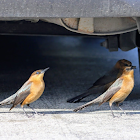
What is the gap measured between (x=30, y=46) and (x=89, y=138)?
7244mm

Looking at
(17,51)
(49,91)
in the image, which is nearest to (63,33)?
(49,91)

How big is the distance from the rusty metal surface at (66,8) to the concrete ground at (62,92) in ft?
4.37

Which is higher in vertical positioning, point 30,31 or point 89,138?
point 30,31

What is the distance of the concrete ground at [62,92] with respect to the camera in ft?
12.0

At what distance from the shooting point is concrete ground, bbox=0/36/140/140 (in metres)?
3.64

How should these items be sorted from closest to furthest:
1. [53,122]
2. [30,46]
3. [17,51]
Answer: [53,122], [17,51], [30,46]

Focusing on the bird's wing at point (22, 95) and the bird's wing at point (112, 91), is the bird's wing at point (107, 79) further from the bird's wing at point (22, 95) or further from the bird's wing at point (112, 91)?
the bird's wing at point (22, 95)

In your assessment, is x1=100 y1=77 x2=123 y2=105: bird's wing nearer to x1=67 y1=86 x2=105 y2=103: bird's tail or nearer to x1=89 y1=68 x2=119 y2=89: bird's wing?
x1=67 y1=86 x2=105 y2=103: bird's tail

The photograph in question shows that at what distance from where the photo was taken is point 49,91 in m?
5.73

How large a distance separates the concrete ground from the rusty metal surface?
1.33 meters

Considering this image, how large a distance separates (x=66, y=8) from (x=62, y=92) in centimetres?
227

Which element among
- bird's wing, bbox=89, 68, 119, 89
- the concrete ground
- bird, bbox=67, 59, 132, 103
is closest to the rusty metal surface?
the concrete ground

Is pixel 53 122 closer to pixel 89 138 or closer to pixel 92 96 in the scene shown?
pixel 89 138

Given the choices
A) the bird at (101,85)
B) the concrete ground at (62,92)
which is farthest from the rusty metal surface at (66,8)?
the bird at (101,85)
